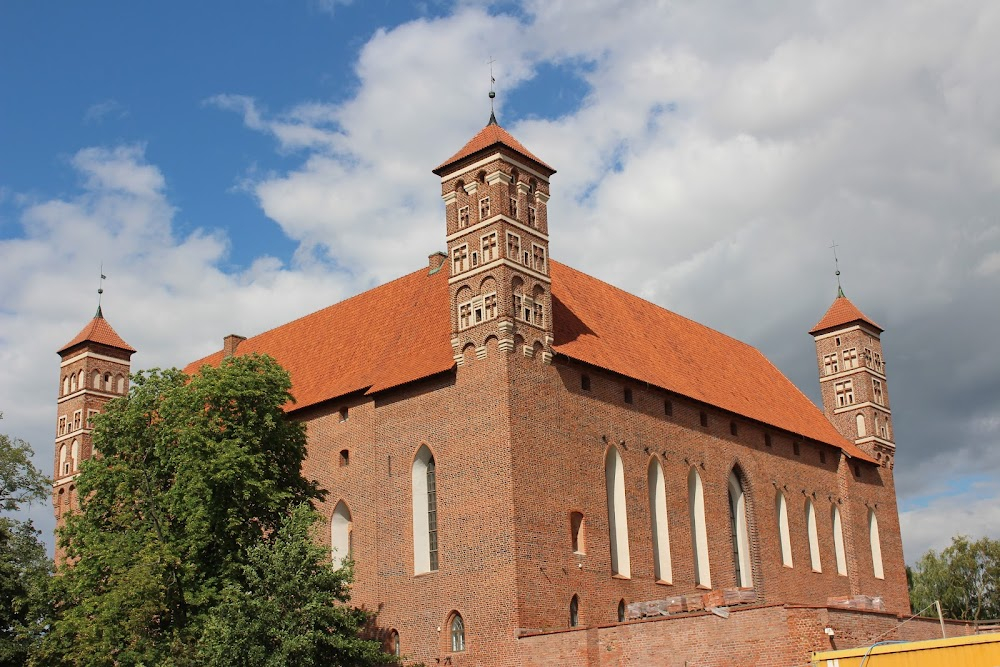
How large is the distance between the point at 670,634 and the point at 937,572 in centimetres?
3860

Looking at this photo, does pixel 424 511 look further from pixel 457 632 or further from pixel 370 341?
pixel 370 341

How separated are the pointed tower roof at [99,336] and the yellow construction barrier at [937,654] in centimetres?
3287

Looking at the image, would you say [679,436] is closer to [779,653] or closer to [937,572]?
[779,653]

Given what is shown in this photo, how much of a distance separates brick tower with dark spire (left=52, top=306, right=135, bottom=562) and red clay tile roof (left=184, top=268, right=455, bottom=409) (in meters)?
5.94

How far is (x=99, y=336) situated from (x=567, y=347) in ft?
71.6

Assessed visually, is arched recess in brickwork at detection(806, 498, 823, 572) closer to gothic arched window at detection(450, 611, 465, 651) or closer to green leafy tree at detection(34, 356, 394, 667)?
gothic arched window at detection(450, 611, 465, 651)

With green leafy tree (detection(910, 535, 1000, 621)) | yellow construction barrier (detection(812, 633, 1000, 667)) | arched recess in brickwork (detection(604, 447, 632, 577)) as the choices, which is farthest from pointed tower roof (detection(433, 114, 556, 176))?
green leafy tree (detection(910, 535, 1000, 621))

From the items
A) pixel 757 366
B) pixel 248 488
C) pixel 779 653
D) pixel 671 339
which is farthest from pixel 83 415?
pixel 779 653

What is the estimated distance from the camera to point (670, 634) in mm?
27250

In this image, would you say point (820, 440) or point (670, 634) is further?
point (820, 440)

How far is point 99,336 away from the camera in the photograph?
4684cm

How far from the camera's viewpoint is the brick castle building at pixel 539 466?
29.7 m

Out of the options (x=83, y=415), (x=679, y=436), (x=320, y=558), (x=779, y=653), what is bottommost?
(x=779, y=653)

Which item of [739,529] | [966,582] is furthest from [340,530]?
[966,582]
